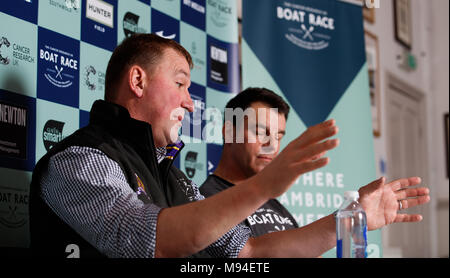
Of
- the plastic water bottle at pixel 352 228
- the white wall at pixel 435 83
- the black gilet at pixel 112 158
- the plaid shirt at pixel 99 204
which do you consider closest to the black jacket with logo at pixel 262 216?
the black gilet at pixel 112 158

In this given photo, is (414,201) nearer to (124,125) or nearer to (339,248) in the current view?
(339,248)

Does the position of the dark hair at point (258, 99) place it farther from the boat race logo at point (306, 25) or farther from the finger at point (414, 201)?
the finger at point (414, 201)

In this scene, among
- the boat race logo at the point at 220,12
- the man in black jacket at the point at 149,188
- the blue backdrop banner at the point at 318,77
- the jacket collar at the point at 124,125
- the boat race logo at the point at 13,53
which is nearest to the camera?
the man in black jacket at the point at 149,188

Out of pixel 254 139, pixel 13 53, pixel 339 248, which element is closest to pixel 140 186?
pixel 339 248

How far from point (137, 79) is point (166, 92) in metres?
0.09

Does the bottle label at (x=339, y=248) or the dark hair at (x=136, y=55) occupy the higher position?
the dark hair at (x=136, y=55)

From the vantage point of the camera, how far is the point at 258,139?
2.51 m

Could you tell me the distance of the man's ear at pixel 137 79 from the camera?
1.58m

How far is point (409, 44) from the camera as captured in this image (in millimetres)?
5184

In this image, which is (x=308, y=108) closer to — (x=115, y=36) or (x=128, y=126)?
(x=115, y=36)

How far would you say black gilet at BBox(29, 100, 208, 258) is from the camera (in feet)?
4.44

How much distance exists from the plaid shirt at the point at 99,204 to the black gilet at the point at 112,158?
0.11ft

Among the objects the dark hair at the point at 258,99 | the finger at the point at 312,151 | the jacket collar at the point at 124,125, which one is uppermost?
the dark hair at the point at 258,99

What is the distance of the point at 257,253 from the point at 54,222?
1.99ft
